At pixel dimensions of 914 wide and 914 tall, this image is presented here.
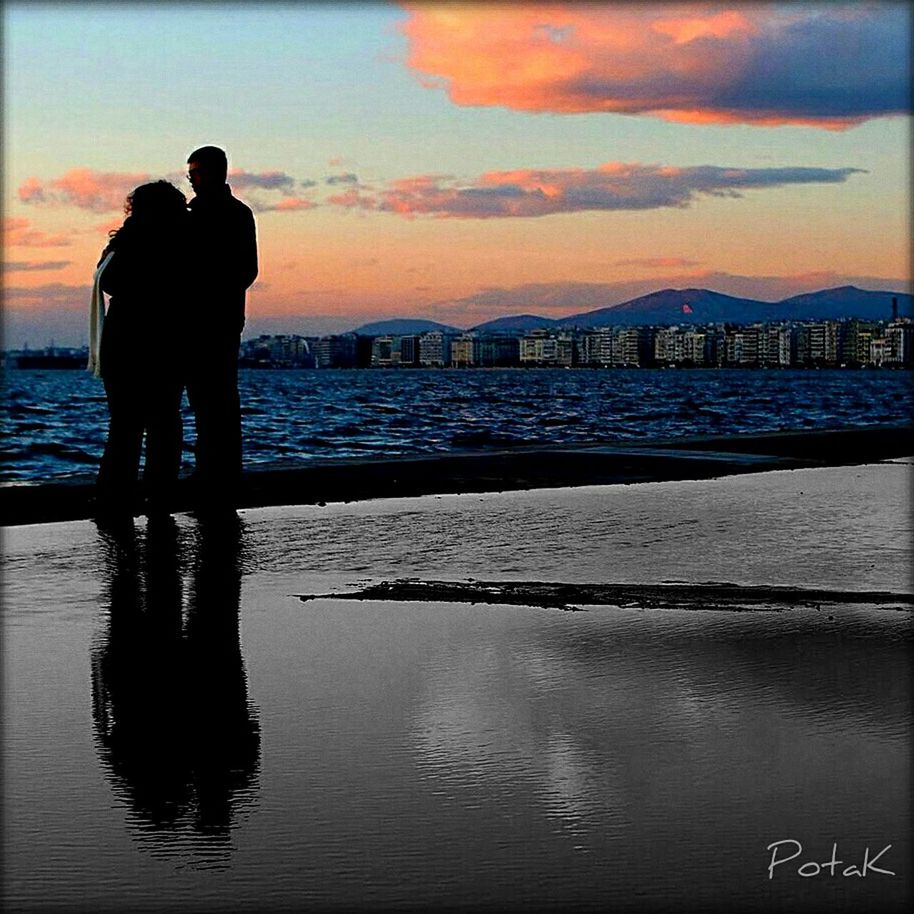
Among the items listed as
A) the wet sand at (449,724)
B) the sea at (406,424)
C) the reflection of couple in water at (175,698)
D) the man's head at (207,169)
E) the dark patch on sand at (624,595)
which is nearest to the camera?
the wet sand at (449,724)

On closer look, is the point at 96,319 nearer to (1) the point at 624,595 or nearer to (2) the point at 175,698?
(1) the point at 624,595

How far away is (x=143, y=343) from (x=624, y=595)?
437 cm

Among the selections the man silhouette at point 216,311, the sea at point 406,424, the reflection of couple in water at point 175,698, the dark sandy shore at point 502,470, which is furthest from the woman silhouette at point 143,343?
the sea at point 406,424

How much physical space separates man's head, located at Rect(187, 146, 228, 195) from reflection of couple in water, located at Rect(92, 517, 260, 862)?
2.82 metres

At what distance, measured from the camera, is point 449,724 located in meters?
4.38

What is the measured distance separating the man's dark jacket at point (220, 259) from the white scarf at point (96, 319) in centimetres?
58

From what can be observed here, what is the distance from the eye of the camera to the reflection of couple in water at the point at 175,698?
363cm

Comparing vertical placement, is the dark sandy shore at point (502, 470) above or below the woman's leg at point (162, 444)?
below

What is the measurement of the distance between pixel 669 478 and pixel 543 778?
348 inches

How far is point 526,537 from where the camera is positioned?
8.62 metres

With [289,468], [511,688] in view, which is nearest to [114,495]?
[289,468]

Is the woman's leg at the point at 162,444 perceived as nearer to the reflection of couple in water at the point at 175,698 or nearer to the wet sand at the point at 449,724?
the wet sand at the point at 449,724

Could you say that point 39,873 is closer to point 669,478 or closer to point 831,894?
point 831,894

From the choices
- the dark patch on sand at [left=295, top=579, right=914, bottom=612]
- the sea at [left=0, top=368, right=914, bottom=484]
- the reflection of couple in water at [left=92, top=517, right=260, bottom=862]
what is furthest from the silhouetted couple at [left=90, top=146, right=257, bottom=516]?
the sea at [left=0, top=368, right=914, bottom=484]
